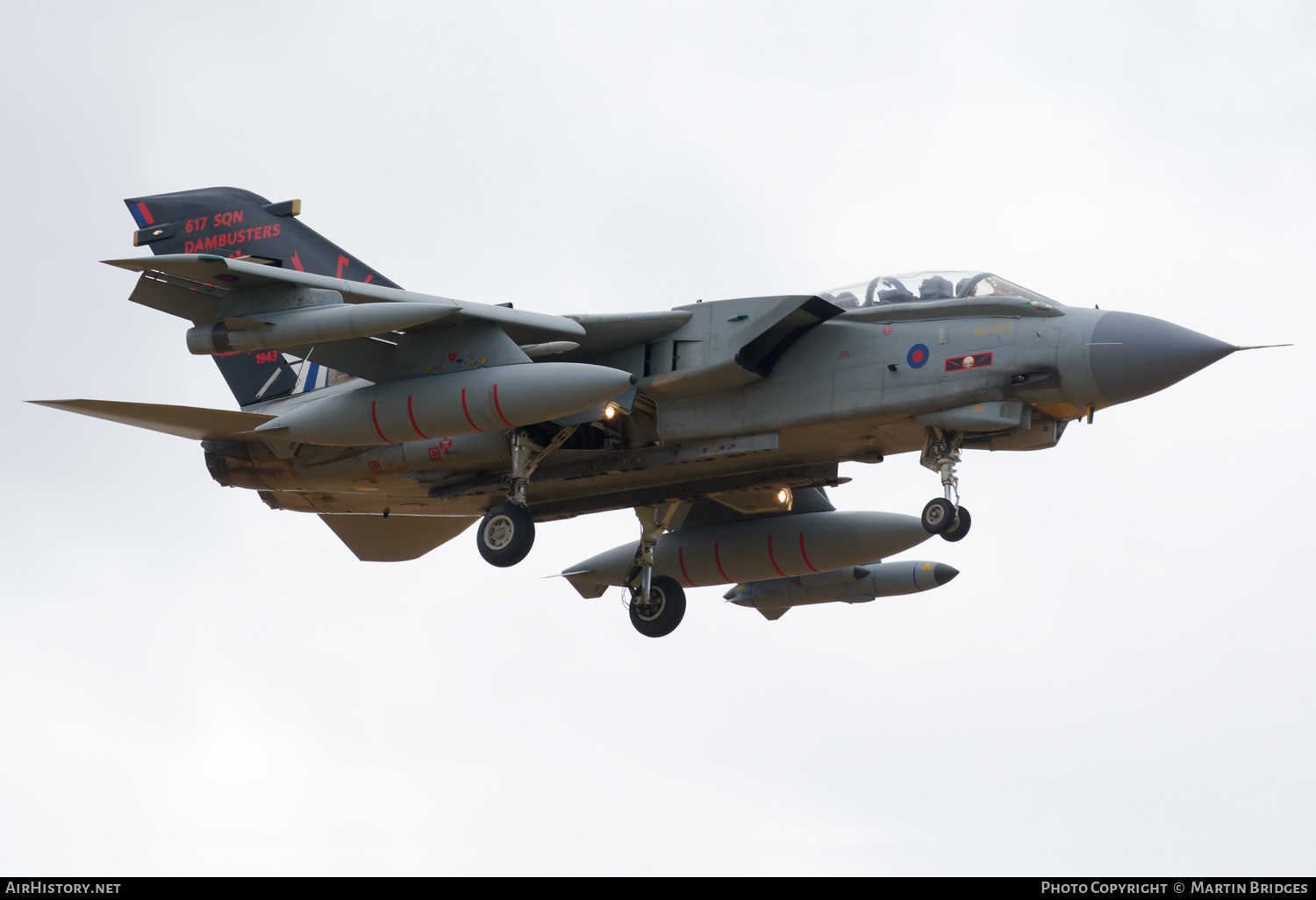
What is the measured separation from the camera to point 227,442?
20.4m

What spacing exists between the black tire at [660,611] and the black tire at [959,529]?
5056 mm

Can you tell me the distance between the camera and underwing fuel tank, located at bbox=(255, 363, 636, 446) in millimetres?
16922

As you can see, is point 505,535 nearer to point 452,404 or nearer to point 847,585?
point 452,404

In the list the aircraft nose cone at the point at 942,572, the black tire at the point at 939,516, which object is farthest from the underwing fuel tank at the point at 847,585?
the black tire at the point at 939,516

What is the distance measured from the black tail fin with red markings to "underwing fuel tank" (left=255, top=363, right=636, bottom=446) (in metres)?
2.95

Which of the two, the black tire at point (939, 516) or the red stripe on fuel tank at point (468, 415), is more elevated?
the red stripe on fuel tank at point (468, 415)

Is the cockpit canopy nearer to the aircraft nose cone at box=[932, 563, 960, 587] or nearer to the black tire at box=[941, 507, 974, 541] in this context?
the black tire at box=[941, 507, 974, 541]

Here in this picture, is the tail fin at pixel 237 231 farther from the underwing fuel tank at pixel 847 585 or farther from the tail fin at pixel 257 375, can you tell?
the underwing fuel tank at pixel 847 585

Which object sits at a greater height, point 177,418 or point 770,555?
point 177,418

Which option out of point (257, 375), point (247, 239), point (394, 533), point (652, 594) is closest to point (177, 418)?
point (257, 375)

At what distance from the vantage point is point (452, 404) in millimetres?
17578

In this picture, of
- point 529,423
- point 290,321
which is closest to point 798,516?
point 529,423

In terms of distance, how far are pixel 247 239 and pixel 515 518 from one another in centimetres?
578

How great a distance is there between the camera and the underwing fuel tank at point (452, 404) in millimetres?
16922
